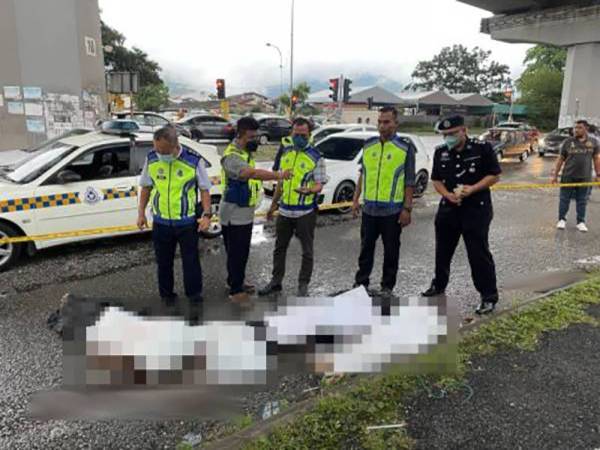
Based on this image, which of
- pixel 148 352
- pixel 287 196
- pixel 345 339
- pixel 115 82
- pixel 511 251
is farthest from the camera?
pixel 115 82

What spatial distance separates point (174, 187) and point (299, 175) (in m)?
1.17

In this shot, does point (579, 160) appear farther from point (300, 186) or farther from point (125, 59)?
point (125, 59)

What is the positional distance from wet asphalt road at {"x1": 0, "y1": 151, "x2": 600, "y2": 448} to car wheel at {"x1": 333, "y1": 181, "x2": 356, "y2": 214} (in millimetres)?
389

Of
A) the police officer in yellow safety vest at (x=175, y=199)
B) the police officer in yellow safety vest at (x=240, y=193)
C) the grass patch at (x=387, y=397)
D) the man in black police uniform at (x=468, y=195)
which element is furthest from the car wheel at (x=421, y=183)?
the police officer in yellow safety vest at (x=175, y=199)

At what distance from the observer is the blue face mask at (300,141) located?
4.32 metres

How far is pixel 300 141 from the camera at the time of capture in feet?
14.2

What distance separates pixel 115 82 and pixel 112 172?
8674mm

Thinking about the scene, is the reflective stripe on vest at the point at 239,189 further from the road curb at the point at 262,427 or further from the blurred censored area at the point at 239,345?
the road curb at the point at 262,427

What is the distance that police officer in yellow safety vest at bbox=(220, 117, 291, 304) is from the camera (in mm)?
4023

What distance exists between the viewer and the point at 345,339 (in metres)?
3.24

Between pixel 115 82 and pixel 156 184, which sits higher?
pixel 115 82

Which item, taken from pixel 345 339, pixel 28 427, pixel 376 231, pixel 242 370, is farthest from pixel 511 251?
pixel 28 427

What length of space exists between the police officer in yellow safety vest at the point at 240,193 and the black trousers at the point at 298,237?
1.27ft

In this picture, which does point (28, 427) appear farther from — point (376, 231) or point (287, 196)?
point (376, 231)
